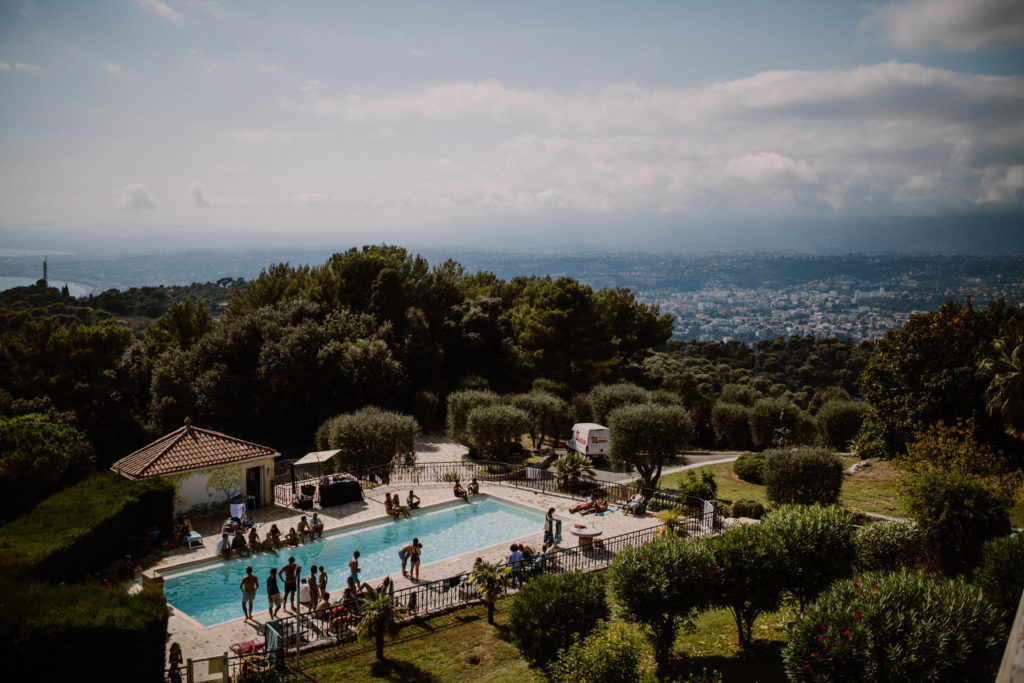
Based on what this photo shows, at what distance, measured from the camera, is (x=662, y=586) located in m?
12.9

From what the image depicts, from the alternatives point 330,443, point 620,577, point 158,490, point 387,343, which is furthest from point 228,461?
point 387,343

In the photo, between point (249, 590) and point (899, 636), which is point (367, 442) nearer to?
point (249, 590)

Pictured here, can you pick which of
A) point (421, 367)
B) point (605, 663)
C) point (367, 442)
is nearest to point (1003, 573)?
point (605, 663)

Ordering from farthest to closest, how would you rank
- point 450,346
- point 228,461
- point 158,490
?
point 450,346
point 228,461
point 158,490

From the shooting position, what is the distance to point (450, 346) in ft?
175

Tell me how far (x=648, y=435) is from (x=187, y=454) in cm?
1904

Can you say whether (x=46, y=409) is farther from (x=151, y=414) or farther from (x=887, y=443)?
(x=887, y=443)

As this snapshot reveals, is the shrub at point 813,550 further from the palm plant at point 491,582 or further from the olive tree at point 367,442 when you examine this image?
the olive tree at point 367,442

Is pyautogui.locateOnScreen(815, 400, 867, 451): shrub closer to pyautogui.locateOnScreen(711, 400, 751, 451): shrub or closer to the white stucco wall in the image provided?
pyautogui.locateOnScreen(711, 400, 751, 451): shrub

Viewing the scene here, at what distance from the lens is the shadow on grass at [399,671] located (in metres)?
13.8

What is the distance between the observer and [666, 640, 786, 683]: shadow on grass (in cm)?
1249

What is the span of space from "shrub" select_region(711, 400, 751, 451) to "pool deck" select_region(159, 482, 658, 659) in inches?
1047

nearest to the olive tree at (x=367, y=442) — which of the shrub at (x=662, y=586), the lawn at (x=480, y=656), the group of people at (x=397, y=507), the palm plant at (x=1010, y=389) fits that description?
the group of people at (x=397, y=507)

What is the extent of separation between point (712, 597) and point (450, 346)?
Answer: 4154 centimetres
